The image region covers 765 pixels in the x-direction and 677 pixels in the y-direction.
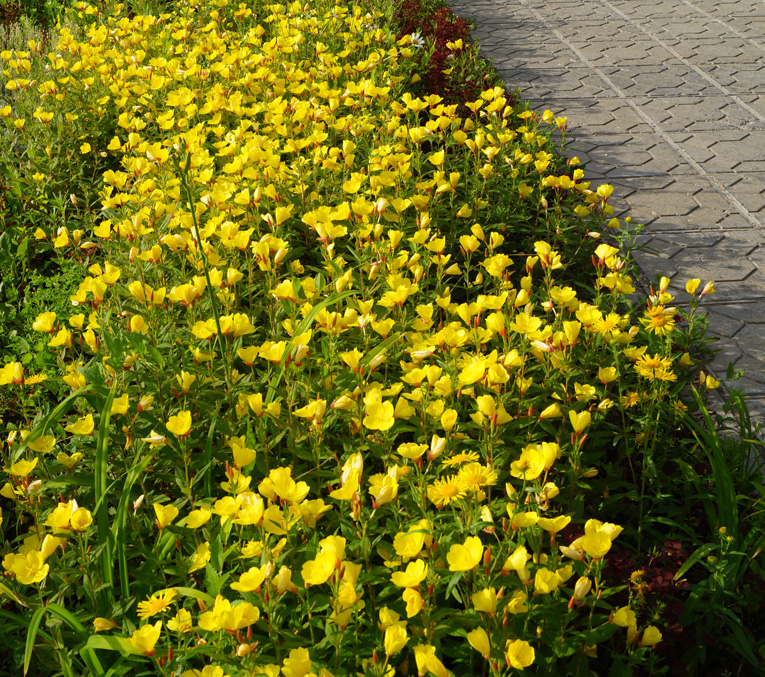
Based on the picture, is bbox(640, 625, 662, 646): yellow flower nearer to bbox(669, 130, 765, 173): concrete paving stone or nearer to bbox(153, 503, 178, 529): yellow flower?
bbox(153, 503, 178, 529): yellow flower

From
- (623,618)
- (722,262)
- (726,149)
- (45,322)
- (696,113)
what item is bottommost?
(722,262)

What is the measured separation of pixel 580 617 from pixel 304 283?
4.73ft

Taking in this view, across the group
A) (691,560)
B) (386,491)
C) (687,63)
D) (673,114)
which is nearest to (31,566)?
(386,491)

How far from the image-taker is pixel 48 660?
1736 millimetres

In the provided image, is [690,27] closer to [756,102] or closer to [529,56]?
[529,56]

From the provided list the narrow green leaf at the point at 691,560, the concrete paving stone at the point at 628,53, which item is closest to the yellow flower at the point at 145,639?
the narrow green leaf at the point at 691,560

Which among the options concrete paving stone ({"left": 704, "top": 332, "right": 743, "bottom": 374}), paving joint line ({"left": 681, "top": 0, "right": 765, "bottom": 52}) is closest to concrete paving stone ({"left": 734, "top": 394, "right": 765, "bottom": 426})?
concrete paving stone ({"left": 704, "top": 332, "right": 743, "bottom": 374})

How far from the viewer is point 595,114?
18.7 feet

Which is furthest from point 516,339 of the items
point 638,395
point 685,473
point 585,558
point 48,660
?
point 48,660

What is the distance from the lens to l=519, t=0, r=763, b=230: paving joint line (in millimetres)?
4371

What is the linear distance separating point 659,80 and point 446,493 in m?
5.92

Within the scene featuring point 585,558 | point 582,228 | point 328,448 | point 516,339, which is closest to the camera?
point 585,558

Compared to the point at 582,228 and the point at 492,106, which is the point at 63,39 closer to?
the point at 492,106

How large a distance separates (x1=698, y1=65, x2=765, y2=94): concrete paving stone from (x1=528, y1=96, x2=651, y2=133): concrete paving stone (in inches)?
44.5
